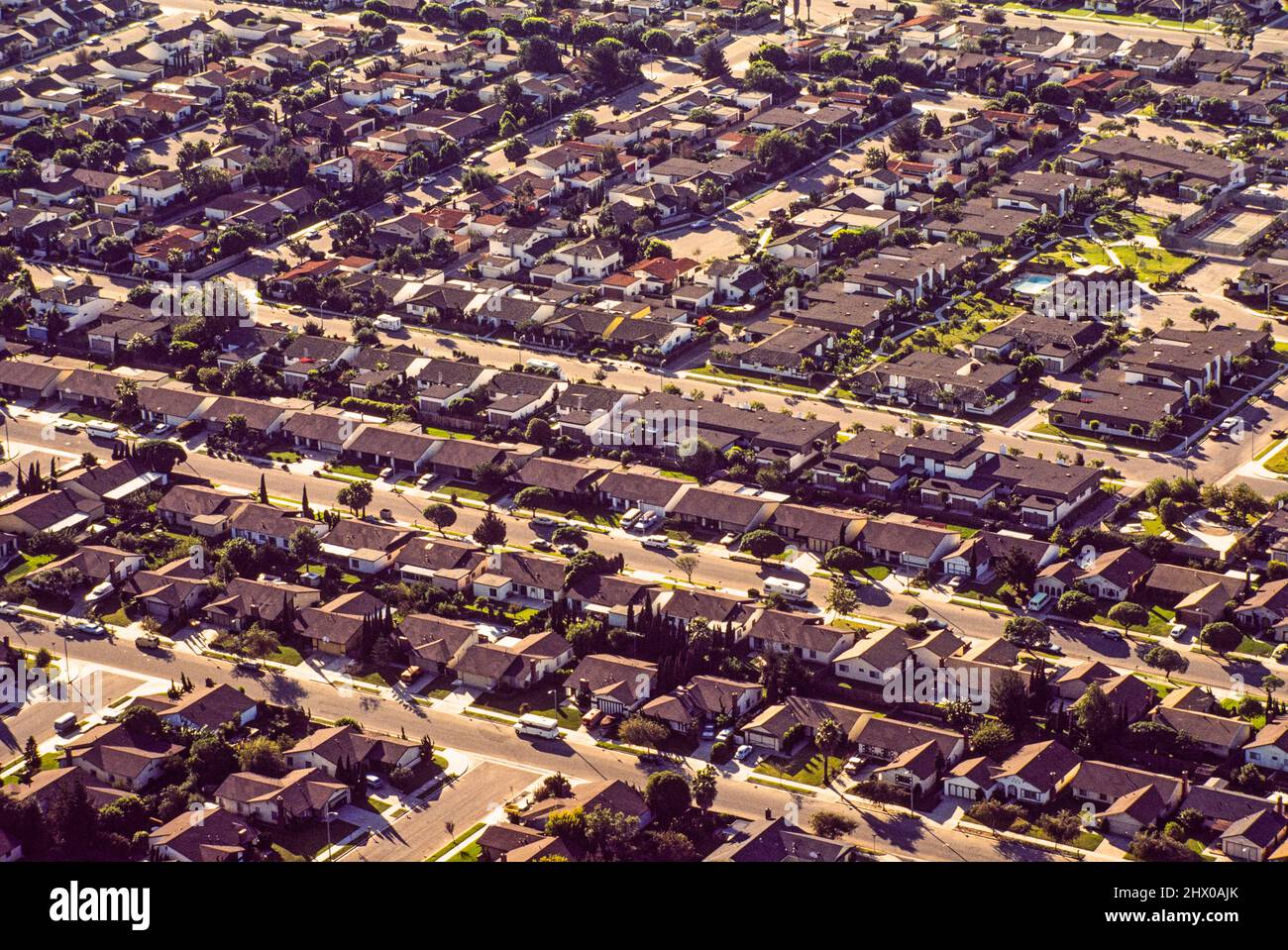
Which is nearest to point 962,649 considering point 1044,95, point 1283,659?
point 1283,659

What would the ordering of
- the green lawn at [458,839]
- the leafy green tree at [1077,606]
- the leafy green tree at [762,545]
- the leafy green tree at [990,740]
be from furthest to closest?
the leafy green tree at [762,545], the leafy green tree at [1077,606], the leafy green tree at [990,740], the green lawn at [458,839]

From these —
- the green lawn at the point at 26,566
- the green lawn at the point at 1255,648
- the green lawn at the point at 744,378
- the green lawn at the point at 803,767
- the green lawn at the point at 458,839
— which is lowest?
the green lawn at the point at 744,378

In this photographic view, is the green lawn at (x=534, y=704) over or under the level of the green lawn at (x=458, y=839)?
under

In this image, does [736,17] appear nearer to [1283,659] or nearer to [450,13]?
[450,13]

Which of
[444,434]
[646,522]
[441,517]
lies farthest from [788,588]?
[444,434]

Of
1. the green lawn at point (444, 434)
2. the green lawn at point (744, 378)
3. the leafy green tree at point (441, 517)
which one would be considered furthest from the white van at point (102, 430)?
the green lawn at point (744, 378)

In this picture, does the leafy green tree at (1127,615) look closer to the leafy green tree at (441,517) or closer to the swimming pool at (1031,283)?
the leafy green tree at (441,517)

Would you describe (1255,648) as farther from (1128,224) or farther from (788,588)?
(1128,224)

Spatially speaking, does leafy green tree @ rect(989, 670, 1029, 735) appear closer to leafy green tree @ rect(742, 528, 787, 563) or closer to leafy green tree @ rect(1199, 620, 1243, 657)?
leafy green tree @ rect(1199, 620, 1243, 657)
